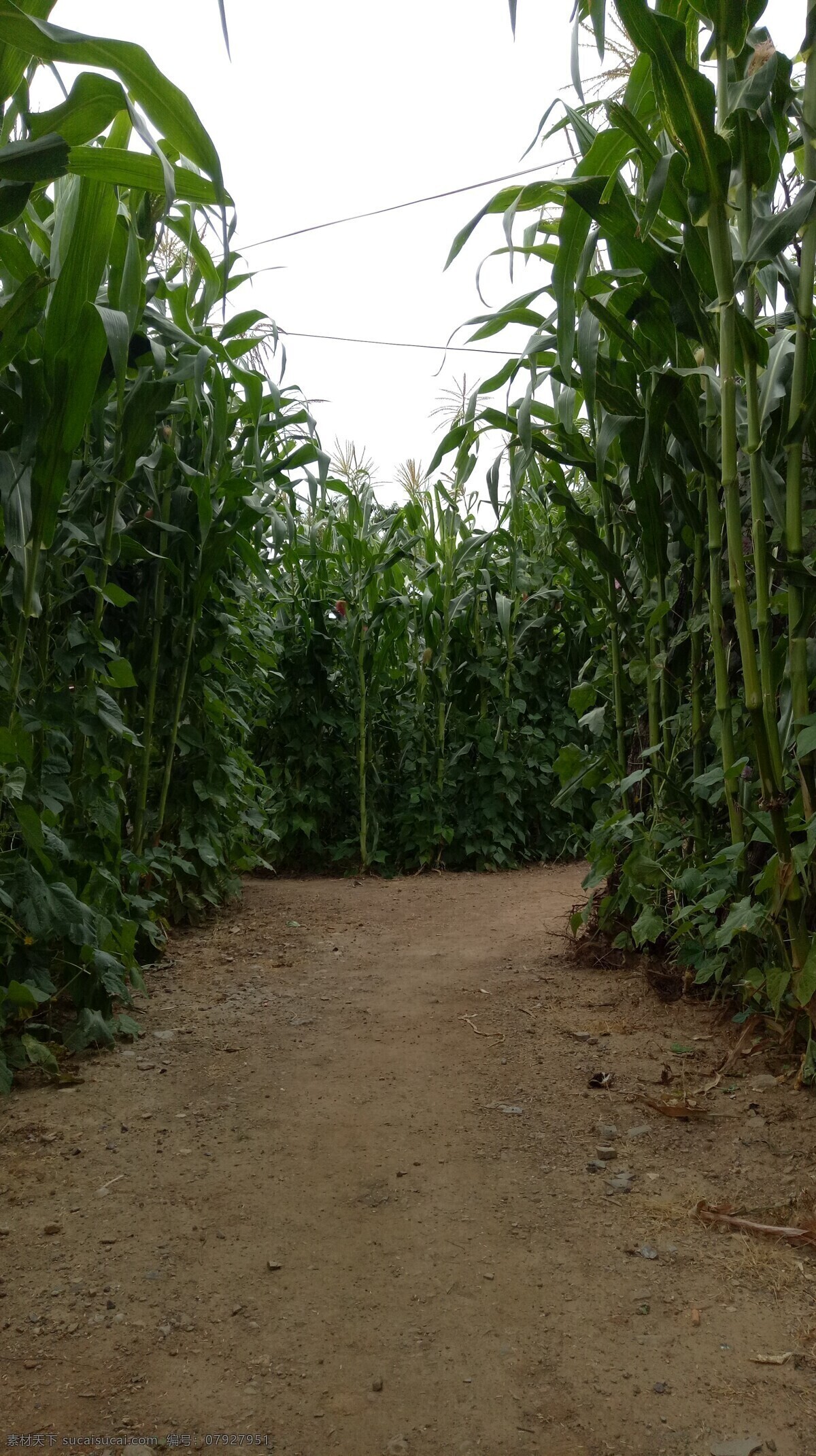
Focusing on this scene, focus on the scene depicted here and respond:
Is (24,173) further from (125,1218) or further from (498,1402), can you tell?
(498,1402)

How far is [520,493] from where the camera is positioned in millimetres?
2547

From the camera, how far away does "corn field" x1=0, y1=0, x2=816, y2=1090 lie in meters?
1.63

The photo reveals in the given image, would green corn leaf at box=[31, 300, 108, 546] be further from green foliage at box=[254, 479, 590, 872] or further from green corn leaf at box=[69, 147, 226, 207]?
green foliage at box=[254, 479, 590, 872]

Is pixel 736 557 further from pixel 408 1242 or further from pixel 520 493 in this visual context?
pixel 408 1242

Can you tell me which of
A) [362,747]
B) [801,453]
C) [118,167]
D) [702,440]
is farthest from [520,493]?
[362,747]

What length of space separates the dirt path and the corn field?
0.88 ft

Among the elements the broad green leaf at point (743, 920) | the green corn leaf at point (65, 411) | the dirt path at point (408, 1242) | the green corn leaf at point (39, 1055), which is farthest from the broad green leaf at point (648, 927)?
the green corn leaf at point (65, 411)

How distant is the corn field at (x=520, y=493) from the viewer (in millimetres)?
1634

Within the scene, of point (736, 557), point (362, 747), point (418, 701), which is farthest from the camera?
point (418, 701)

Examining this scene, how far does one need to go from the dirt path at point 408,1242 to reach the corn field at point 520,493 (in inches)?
10.6

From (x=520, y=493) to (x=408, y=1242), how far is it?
1.83 meters

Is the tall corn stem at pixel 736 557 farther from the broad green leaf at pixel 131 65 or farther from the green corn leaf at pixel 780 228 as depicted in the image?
the broad green leaf at pixel 131 65

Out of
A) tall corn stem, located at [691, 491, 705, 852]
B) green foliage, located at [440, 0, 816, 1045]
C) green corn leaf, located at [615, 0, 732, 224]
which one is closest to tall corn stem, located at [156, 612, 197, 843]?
green foliage, located at [440, 0, 816, 1045]

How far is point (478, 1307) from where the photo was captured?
1.25 meters
